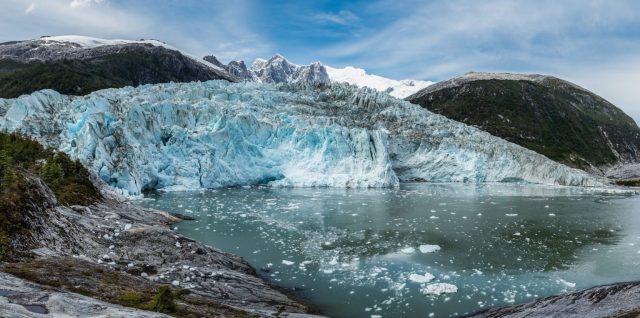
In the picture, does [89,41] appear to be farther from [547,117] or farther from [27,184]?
[27,184]

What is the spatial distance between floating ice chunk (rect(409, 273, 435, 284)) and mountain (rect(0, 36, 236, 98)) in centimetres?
8061

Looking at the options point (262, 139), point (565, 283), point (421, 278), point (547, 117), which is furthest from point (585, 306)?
point (547, 117)

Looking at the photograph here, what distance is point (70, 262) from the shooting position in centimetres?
810

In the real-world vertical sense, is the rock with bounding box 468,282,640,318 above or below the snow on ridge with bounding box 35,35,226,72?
below

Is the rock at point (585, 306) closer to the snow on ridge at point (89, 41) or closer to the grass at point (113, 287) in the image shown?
the grass at point (113, 287)

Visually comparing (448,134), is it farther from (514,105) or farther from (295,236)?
(514,105)

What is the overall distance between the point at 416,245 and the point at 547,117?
100413 mm

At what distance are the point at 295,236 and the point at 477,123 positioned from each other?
8831cm

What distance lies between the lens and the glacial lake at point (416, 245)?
36.9ft

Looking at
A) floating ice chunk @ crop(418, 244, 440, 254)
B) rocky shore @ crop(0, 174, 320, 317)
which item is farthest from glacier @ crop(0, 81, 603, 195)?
floating ice chunk @ crop(418, 244, 440, 254)

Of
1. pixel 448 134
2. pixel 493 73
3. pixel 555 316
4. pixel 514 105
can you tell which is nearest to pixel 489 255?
pixel 555 316

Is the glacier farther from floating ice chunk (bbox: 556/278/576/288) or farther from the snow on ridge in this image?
the snow on ridge

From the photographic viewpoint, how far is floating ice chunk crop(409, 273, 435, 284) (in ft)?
39.5

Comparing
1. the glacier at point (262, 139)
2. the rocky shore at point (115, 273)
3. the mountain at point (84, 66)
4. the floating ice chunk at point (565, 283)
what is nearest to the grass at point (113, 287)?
the rocky shore at point (115, 273)
